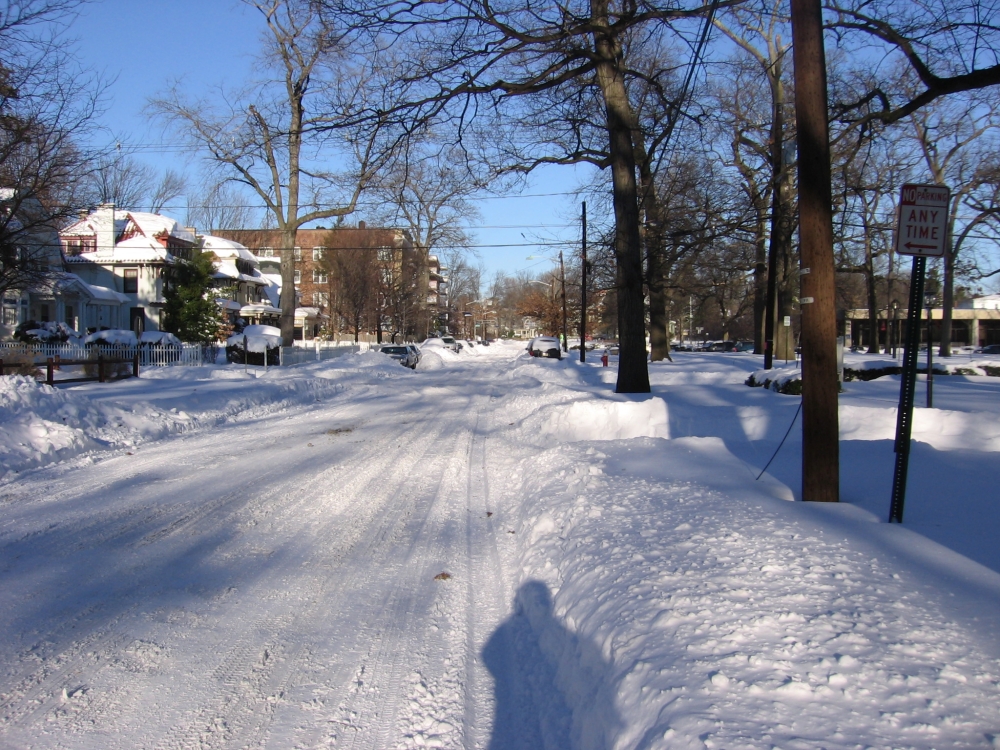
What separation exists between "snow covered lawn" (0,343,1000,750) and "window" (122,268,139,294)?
140 feet

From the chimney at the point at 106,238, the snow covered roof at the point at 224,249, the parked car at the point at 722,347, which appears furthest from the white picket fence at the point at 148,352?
the parked car at the point at 722,347

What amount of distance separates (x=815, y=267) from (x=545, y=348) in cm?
4232

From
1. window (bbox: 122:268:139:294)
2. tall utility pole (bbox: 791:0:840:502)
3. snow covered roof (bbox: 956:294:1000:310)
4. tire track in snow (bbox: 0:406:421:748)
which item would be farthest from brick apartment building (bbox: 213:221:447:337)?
snow covered roof (bbox: 956:294:1000:310)

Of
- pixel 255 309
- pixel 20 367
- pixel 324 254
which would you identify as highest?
pixel 324 254

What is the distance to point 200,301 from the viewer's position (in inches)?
1644

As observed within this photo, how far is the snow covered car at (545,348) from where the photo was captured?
4853 cm

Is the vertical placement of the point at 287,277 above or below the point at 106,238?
below

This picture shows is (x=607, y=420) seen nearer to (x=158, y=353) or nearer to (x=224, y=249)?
(x=158, y=353)

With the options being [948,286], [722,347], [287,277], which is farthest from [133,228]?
[722,347]

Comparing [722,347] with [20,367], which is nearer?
[20,367]

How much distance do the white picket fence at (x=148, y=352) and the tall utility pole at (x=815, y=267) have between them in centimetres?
2636

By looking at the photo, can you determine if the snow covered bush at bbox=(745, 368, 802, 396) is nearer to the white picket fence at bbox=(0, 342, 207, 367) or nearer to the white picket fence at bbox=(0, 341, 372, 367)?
the white picket fence at bbox=(0, 341, 372, 367)

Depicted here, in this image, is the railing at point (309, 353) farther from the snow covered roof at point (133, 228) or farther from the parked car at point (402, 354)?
the snow covered roof at point (133, 228)

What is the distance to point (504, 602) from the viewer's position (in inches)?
214
